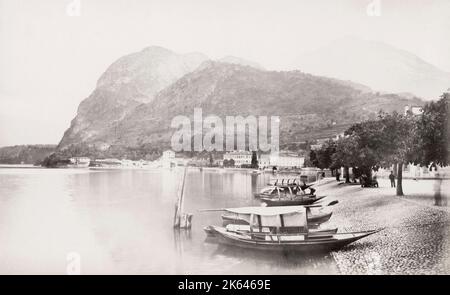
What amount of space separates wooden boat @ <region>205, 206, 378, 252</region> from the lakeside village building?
33.8 inches

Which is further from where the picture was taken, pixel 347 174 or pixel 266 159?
pixel 347 174

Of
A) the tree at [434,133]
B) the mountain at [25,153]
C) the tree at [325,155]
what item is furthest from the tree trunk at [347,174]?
the mountain at [25,153]

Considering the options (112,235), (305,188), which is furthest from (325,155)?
(112,235)

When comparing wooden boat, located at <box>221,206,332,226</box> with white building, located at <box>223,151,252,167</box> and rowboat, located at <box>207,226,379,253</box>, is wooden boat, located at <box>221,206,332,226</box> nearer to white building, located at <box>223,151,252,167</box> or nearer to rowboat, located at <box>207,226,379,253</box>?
rowboat, located at <box>207,226,379,253</box>

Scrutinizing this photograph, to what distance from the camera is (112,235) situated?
742cm

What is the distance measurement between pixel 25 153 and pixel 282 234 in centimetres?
467

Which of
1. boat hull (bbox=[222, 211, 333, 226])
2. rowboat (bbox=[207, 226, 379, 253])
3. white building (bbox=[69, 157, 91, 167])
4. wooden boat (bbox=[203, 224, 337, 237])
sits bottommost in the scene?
rowboat (bbox=[207, 226, 379, 253])

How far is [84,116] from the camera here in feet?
26.2

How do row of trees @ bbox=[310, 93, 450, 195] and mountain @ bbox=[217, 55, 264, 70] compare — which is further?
mountain @ bbox=[217, 55, 264, 70]

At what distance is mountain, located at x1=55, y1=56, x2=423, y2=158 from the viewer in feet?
25.1

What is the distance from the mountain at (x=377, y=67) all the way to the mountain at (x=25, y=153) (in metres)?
4.85

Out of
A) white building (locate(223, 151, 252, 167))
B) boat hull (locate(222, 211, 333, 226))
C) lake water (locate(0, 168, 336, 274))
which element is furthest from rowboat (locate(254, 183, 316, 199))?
white building (locate(223, 151, 252, 167))

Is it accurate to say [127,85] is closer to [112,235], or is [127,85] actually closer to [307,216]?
[112,235]
